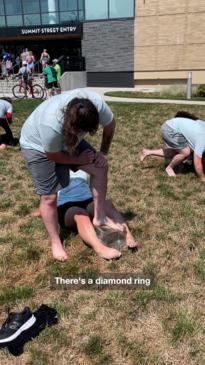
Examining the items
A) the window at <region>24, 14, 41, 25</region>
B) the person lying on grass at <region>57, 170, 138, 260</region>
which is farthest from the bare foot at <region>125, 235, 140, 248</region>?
the window at <region>24, 14, 41, 25</region>

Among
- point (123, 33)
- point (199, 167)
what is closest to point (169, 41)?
point (123, 33)

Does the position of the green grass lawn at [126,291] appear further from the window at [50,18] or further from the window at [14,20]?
the window at [14,20]

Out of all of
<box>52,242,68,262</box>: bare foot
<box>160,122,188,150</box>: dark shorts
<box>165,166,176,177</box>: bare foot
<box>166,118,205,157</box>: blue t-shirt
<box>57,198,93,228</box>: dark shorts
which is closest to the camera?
<box>52,242,68,262</box>: bare foot

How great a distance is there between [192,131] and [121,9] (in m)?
21.8

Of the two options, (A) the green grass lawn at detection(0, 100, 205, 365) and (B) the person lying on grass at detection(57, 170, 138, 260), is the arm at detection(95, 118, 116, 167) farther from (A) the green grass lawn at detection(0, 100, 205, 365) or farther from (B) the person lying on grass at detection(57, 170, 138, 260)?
(A) the green grass lawn at detection(0, 100, 205, 365)

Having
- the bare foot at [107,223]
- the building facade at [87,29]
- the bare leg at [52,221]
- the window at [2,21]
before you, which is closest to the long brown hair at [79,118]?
the bare leg at [52,221]

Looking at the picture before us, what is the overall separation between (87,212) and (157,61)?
2288 cm

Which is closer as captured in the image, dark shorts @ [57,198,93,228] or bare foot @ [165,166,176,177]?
dark shorts @ [57,198,93,228]

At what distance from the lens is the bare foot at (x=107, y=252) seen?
3.55 meters

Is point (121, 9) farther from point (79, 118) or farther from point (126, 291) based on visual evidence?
point (126, 291)

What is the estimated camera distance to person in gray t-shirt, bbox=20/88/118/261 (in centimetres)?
301

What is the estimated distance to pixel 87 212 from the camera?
3.94 metres

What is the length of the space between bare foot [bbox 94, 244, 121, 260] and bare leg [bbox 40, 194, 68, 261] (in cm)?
29

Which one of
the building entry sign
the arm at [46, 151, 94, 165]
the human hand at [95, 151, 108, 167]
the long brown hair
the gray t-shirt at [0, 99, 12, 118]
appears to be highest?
the building entry sign
